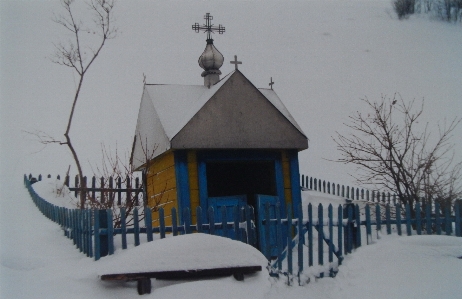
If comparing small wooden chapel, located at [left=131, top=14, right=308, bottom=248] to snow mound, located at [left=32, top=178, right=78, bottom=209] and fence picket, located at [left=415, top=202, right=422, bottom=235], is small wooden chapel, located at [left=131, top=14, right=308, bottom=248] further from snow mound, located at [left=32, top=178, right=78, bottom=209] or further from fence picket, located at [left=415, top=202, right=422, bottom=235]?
fence picket, located at [left=415, top=202, right=422, bottom=235]

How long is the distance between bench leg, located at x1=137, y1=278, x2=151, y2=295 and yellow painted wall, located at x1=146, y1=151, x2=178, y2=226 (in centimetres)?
448

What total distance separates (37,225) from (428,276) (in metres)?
7.54

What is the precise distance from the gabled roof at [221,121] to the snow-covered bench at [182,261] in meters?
4.06

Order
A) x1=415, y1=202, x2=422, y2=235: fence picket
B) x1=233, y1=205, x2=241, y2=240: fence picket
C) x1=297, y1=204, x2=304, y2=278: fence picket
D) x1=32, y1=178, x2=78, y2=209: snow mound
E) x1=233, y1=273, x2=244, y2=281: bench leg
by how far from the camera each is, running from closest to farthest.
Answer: x1=233, y1=273, x2=244, y2=281: bench leg, x1=233, y1=205, x2=241, y2=240: fence picket, x1=297, y1=204, x2=304, y2=278: fence picket, x1=415, y1=202, x2=422, y2=235: fence picket, x1=32, y1=178, x2=78, y2=209: snow mound

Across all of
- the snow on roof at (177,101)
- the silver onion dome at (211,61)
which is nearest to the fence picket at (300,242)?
the snow on roof at (177,101)

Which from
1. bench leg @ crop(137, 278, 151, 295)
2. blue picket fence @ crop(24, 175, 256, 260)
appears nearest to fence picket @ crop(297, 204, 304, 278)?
blue picket fence @ crop(24, 175, 256, 260)

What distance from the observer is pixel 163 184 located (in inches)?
416

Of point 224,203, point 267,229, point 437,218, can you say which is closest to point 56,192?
point 224,203

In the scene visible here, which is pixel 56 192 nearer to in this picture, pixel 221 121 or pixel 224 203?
pixel 224 203

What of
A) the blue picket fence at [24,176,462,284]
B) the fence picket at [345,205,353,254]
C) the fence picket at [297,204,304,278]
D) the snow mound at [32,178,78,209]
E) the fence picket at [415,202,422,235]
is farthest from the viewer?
the snow mound at [32,178,78,209]

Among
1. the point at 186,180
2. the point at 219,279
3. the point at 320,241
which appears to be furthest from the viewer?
the point at 186,180

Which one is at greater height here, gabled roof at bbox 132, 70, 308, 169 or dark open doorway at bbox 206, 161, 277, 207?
gabled roof at bbox 132, 70, 308, 169

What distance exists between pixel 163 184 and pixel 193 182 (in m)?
1.18

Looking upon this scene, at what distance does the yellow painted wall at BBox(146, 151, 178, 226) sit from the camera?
9.91 m
